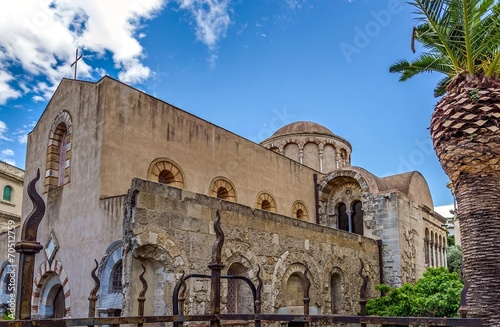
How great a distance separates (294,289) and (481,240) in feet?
20.5

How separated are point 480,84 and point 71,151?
10272 millimetres

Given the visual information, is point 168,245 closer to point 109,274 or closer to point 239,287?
point 239,287

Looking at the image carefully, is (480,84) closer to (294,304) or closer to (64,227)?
(294,304)

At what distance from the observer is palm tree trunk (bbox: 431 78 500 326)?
572cm

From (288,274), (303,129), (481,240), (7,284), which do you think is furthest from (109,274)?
(303,129)

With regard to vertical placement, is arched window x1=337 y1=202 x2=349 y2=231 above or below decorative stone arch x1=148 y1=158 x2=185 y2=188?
below

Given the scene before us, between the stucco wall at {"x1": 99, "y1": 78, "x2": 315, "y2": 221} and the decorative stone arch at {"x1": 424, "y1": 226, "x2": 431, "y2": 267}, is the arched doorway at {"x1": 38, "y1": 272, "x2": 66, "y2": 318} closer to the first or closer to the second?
the stucco wall at {"x1": 99, "y1": 78, "x2": 315, "y2": 221}

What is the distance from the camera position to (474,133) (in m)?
6.24

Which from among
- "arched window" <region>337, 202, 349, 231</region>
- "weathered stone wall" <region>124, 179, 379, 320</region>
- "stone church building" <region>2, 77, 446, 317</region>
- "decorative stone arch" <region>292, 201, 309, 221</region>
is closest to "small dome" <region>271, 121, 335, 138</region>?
"stone church building" <region>2, 77, 446, 317</region>

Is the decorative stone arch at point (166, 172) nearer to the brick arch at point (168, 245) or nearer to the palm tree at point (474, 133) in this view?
the brick arch at point (168, 245)

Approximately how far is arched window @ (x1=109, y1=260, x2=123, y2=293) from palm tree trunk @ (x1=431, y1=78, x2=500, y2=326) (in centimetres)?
708

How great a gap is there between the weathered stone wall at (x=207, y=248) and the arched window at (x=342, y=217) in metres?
5.01

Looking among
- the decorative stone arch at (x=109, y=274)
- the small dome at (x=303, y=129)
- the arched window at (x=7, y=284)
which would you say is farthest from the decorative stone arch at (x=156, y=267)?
the small dome at (x=303, y=129)

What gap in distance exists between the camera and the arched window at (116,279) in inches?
412
